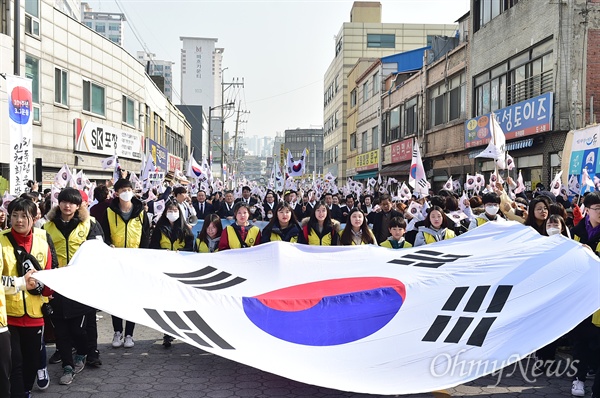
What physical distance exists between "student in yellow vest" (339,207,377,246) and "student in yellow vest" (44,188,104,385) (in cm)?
297

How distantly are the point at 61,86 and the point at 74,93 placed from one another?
110 centimetres

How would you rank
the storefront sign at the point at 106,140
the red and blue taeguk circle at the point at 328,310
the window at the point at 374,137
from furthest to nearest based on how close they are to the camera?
the window at the point at 374,137
the storefront sign at the point at 106,140
the red and blue taeguk circle at the point at 328,310

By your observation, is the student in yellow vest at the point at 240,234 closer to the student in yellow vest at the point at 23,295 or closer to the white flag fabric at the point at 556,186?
the student in yellow vest at the point at 23,295

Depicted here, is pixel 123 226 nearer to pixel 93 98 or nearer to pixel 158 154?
pixel 93 98

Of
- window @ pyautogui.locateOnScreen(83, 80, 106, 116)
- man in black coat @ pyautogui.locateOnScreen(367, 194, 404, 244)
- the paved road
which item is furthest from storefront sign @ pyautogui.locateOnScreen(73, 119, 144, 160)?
the paved road

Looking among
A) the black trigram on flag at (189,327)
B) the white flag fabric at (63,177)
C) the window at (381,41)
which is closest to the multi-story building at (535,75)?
the white flag fabric at (63,177)

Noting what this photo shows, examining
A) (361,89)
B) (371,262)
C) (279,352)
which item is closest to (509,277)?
(371,262)

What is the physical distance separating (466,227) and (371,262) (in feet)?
11.5

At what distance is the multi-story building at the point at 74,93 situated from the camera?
20641mm

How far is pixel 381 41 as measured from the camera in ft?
198

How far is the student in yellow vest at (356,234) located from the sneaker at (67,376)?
3.40 metres

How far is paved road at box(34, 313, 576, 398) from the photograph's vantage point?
5.45 metres

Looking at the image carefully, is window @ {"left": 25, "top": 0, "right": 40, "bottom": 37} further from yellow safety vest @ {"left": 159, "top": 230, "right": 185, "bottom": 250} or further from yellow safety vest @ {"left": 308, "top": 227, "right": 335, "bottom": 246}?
yellow safety vest @ {"left": 308, "top": 227, "right": 335, "bottom": 246}

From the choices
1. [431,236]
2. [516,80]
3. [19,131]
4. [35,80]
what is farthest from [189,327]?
[516,80]
